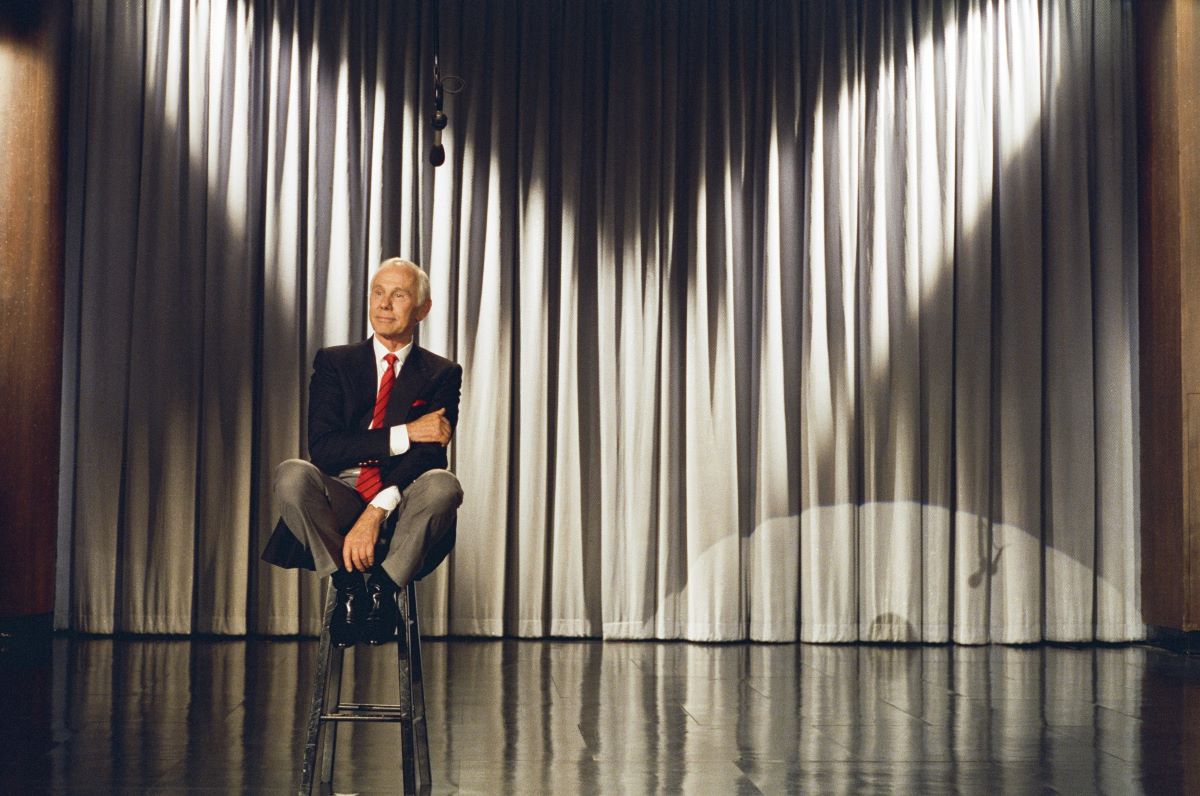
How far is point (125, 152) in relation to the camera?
650 centimetres

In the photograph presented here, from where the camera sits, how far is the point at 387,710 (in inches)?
115

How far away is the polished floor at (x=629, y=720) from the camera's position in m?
3.09

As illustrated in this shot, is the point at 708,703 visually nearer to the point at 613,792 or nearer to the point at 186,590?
the point at 613,792

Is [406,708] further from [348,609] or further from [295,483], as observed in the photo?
[295,483]

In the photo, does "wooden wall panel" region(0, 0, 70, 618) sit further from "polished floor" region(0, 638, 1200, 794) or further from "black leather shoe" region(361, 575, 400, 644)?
"black leather shoe" region(361, 575, 400, 644)

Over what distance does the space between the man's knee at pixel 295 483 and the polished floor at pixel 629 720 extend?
855 mm

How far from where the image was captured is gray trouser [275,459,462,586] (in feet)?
8.31

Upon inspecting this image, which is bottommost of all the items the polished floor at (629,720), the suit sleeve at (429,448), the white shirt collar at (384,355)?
the polished floor at (629,720)

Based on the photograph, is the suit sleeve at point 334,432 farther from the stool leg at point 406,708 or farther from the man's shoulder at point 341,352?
the stool leg at point 406,708

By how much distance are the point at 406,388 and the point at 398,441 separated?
17cm

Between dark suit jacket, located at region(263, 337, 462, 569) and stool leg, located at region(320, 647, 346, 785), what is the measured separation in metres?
0.26

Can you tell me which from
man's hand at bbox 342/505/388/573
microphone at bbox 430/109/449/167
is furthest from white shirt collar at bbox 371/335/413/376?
microphone at bbox 430/109/449/167

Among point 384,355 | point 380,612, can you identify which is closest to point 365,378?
point 384,355

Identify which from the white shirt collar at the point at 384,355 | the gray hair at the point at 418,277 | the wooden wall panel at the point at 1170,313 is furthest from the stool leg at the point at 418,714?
the wooden wall panel at the point at 1170,313
